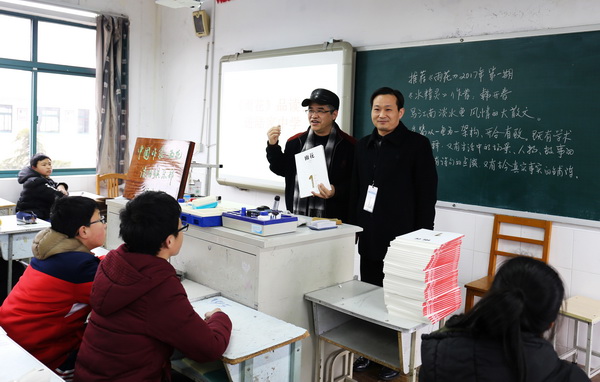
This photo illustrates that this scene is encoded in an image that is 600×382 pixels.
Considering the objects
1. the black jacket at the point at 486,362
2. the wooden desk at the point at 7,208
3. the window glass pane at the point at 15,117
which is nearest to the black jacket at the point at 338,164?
the black jacket at the point at 486,362

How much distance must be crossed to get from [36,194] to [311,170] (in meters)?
3.19

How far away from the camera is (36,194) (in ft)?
15.3

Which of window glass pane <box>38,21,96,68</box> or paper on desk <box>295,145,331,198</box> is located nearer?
paper on desk <box>295,145,331,198</box>

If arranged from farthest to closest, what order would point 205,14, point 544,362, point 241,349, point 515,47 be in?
point 205,14, point 515,47, point 241,349, point 544,362

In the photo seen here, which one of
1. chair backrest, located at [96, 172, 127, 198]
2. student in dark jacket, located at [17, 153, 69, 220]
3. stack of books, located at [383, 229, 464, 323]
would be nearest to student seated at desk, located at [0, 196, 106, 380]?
stack of books, located at [383, 229, 464, 323]

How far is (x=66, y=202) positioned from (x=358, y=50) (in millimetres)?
2831

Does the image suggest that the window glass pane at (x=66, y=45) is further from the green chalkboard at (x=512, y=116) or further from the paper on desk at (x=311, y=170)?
the paper on desk at (x=311, y=170)

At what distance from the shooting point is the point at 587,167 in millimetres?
2951

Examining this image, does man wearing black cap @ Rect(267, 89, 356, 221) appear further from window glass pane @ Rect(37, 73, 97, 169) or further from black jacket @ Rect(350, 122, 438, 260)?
window glass pane @ Rect(37, 73, 97, 169)

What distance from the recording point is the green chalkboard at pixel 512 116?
296cm

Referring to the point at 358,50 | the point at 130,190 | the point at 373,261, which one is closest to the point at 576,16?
the point at 358,50

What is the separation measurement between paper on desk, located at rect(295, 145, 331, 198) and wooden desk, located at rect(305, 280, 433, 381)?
1.84ft

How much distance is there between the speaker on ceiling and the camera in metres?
5.43

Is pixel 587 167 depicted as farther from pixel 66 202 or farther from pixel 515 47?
pixel 66 202
